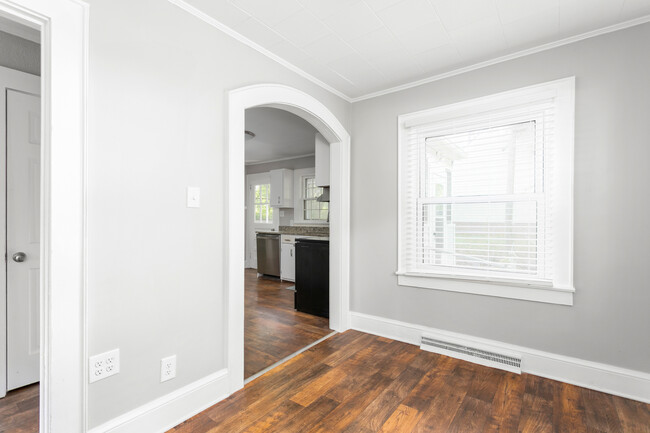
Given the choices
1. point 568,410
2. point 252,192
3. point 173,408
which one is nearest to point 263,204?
point 252,192

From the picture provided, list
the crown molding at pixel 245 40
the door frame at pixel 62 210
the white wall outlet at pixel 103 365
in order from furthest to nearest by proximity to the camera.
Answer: the crown molding at pixel 245 40 → the white wall outlet at pixel 103 365 → the door frame at pixel 62 210

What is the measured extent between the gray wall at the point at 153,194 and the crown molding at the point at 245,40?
43mm

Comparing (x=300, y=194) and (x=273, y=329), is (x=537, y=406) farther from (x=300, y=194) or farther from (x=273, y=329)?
(x=300, y=194)

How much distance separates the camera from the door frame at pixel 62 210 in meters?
1.44

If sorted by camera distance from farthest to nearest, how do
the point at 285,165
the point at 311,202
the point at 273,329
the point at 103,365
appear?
1. the point at 285,165
2. the point at 311,202
3. the point at 273,329
4. the point at 103,365

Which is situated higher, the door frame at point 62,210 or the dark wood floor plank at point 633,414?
the door frame at point 62,210

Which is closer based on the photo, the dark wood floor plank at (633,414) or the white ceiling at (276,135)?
the dark wood floor plank at (633,414)

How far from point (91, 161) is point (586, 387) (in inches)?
135

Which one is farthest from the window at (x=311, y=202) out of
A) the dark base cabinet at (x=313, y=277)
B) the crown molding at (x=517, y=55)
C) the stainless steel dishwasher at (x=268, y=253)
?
the crown molding at (x=517, y=55)

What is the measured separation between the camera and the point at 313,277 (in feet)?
12.9

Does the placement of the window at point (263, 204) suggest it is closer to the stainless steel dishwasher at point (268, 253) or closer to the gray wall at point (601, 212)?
the stainless steel dishwasher at point (268, 253)

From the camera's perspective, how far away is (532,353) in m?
2.49

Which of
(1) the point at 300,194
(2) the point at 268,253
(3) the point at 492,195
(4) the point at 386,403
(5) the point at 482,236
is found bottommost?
(4) the point at 386,403

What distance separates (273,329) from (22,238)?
7.36ft
